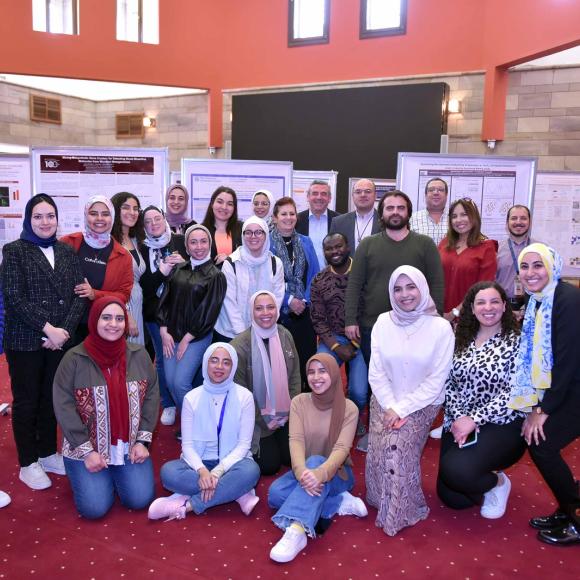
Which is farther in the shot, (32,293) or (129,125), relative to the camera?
(129,125)

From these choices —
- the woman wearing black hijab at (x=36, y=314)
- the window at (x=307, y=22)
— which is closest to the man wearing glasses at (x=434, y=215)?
the woman wearing black hijab at (x=36, y=314)

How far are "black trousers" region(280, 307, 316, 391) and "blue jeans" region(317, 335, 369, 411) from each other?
39 centimetres

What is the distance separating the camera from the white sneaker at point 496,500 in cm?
303

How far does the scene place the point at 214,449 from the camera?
3135 mm

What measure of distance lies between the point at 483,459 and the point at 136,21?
31.4 feet

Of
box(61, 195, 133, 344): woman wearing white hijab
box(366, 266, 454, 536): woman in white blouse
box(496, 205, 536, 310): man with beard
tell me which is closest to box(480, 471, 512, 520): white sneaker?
box(366, 266, 454, 536): woman in white blouse

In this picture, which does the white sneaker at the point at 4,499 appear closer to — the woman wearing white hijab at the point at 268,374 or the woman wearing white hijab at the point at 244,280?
the woman wearing white hijab at the point at 268,374

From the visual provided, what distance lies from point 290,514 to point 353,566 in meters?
0.37

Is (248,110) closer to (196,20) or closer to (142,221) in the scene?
(196,20)

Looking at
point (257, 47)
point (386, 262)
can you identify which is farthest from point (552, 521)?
point (257, 47)

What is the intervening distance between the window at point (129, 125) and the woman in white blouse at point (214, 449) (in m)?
9.23

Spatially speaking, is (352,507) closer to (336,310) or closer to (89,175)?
(336,310)

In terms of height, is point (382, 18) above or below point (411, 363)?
above

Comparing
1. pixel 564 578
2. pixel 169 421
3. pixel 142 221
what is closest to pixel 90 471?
pixel 169 421
